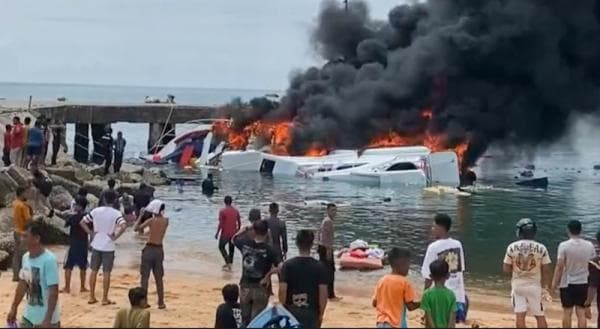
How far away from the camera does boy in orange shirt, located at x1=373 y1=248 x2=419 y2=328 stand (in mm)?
7930

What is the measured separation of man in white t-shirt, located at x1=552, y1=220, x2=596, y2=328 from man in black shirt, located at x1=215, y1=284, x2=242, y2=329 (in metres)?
3.77

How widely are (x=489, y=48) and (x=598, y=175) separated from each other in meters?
17.5

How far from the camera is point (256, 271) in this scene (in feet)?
31.0

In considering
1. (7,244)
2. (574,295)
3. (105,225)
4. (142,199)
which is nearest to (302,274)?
(574,295)

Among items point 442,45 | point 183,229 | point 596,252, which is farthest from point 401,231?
point 442,45

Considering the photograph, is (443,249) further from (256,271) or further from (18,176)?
(18,176)

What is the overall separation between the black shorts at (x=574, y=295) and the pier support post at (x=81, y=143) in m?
44.5

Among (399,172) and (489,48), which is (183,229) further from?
(489,48)

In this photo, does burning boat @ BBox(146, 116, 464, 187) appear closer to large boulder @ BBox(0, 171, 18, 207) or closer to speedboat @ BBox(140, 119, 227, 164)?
speedboat @ BBox(140, 119, 227, 164)

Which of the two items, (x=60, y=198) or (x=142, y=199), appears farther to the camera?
(x=60, y=198)

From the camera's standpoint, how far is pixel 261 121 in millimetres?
57812

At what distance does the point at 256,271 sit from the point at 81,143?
46598mm

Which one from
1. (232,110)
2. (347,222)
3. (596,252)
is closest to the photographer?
(596,252)

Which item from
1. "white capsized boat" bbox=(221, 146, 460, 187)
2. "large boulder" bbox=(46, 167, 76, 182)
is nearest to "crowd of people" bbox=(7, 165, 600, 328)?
"large boulder" bbox=(46, 167, 76, 182)
